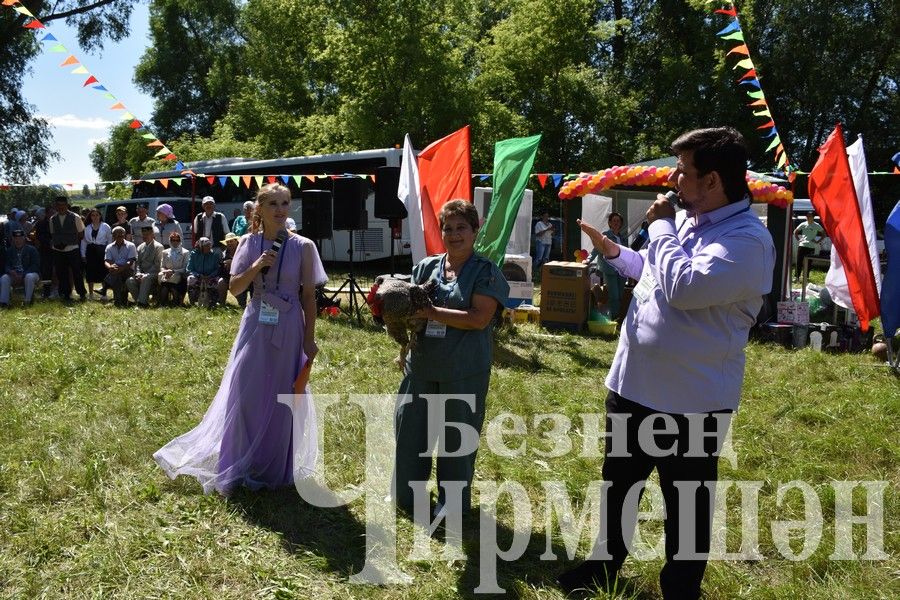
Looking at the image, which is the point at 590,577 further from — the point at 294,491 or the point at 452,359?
the point at 294,491

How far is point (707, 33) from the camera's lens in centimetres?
2627

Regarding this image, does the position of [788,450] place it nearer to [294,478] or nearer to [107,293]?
[294,478]

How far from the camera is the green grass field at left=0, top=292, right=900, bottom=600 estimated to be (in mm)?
3480

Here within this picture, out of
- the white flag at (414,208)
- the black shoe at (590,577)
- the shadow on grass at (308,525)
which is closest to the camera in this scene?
the black shoe at (590,577)

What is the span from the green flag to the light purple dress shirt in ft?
→ 18.1

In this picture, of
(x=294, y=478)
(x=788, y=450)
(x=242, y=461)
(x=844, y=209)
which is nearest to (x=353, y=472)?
(x=294, y=478)

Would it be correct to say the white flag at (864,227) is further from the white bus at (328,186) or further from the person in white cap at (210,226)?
the white bus at (328,186)

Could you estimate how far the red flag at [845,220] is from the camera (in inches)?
332

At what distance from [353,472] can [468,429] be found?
1.20 m

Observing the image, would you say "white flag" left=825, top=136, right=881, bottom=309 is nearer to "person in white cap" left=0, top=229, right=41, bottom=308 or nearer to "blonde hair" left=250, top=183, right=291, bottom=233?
"blonde hair" left=250, top=183, right=291, bottom=233

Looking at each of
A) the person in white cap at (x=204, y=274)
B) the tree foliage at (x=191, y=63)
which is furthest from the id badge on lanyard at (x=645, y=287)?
the tree foliage at (x=191, y=63)

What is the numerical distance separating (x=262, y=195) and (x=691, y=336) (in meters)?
2.51

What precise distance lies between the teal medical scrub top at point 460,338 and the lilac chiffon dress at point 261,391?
2.80 feet

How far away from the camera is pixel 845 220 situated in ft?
28.1
